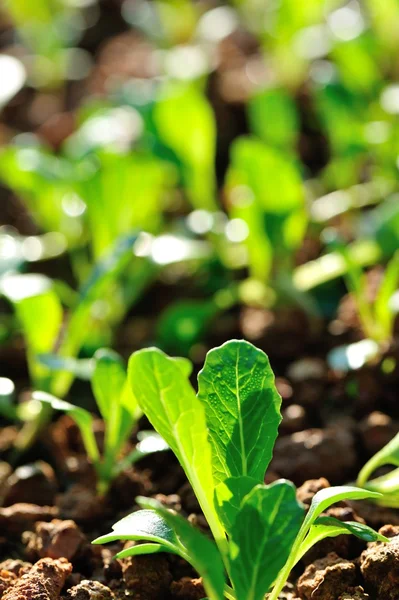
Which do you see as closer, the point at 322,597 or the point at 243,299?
the point at 322,597

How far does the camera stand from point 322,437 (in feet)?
4.35

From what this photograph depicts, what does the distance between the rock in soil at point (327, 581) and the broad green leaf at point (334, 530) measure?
0.23ft

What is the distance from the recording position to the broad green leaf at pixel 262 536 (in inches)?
36.1

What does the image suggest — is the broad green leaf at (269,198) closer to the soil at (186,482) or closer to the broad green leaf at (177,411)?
the soil at (186,482)

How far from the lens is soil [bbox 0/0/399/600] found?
1102 millimetres

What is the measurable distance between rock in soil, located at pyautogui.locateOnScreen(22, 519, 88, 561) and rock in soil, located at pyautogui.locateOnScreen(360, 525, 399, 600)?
381 mm

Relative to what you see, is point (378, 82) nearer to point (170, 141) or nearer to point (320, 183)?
point (320, 183)

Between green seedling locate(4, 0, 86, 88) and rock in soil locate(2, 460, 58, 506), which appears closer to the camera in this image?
rock in soil locate(2, 460, 58, 506)

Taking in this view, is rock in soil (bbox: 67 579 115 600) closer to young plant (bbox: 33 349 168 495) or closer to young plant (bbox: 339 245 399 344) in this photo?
young plant (bbox: 33 349 168 495)

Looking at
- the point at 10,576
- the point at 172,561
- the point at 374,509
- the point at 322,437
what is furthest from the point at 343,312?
the point at 10,576

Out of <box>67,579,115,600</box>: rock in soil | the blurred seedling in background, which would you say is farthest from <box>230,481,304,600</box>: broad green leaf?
the blurred seedling in background

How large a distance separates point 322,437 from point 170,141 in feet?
2.73

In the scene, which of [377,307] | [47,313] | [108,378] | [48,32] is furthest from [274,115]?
[48,32]

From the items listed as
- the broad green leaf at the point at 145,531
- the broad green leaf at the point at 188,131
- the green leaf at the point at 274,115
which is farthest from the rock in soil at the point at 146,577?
the green leaf at the point at 274,115
